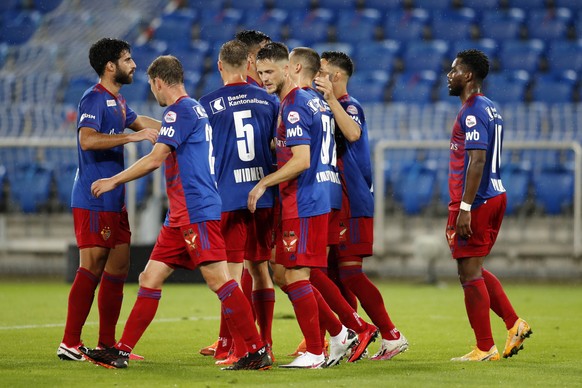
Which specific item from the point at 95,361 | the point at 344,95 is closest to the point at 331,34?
the point at 344,95

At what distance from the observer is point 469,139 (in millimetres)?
7180

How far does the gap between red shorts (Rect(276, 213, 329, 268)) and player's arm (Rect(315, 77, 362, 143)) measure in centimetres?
84

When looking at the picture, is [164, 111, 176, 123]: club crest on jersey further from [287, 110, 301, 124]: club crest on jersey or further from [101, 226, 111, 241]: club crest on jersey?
[101, 226, 111, 241]: club crest on jersey

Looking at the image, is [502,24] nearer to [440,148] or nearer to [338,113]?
[440,148]

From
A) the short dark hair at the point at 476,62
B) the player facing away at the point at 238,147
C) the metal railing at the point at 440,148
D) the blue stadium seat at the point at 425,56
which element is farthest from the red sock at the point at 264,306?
the blue stadium seat at the point at 425,56

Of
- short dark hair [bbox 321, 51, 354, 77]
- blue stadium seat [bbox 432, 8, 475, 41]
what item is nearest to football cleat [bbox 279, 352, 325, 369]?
short dark hair [bbox 321, 51, 354, 77]

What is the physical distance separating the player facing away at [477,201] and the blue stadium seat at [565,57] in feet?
33.8

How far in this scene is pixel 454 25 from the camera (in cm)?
1834

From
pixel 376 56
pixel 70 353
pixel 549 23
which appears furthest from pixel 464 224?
pixel 549 23

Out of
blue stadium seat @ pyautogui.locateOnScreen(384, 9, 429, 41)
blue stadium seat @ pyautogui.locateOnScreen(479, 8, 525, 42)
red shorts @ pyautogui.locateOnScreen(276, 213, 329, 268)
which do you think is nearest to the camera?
red shorts @ pyautogui.locateOnScreen(276, 213, 329, 268)

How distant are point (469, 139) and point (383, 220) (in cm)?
755

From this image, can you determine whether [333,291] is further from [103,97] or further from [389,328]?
[103,97]

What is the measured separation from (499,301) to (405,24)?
38.5 ft

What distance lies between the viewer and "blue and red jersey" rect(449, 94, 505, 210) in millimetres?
7184
